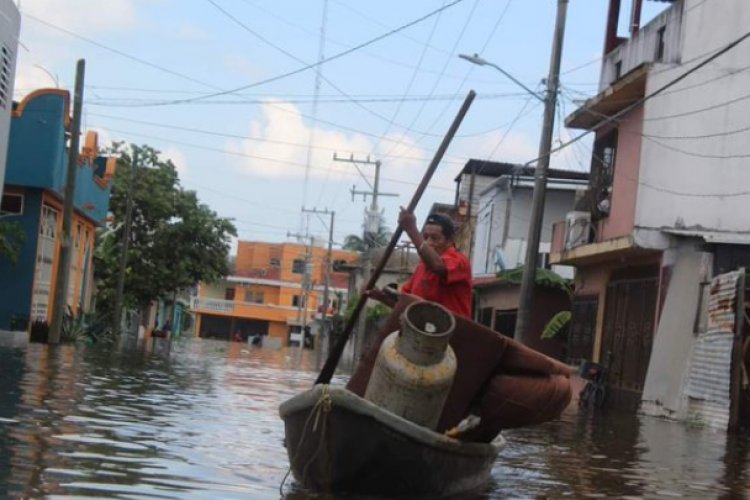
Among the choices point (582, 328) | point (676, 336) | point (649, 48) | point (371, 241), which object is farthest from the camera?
point (371, 241)

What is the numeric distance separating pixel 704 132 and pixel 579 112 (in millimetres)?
4766

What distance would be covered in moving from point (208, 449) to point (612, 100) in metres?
Result: 17.5

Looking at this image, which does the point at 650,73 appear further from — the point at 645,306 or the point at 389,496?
the point at 389,496

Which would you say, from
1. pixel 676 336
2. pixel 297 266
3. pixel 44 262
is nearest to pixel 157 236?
pixel 44 262

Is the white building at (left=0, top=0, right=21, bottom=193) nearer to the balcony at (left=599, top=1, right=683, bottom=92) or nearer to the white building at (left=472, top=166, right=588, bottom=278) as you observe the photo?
the balcony at (left=599, top=1, right=683, bottom=92)

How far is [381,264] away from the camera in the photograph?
9023 millimetres

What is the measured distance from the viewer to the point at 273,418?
13.6 meters

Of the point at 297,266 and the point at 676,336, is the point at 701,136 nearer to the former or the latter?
the point at 676,336

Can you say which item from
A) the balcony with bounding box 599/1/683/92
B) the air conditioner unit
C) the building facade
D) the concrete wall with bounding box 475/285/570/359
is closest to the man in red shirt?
the building facade

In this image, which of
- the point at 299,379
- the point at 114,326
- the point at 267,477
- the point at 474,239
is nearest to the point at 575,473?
the point at 267,477

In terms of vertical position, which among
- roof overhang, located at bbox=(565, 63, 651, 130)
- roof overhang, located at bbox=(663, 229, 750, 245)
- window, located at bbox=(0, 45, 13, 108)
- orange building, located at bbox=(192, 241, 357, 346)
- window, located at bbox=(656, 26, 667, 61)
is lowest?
orange building, located at bbox=(192, 241, 357, 346)

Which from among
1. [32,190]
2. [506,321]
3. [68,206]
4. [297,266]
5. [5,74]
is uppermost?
[5,74]

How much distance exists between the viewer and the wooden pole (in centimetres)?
886

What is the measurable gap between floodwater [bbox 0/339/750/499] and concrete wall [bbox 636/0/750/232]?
4.87 metres
